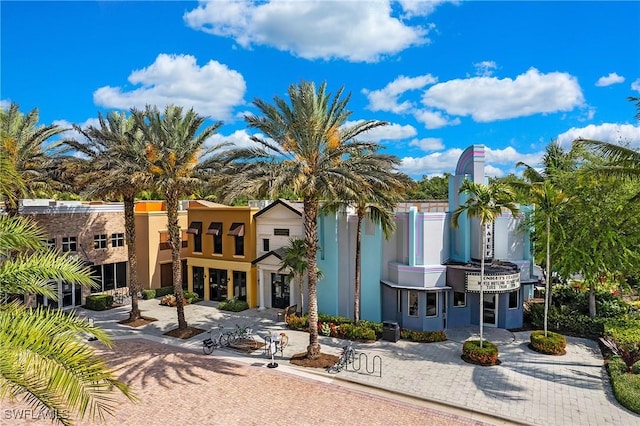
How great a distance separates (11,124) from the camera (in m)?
22.0

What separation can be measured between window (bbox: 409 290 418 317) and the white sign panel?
2631mm

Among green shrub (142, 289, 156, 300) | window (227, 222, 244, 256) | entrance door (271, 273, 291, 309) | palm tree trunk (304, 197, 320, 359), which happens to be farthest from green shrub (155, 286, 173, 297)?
palm tree trunk (304, 197, 320, 359)

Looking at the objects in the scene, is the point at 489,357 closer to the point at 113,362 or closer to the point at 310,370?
the point at 310,370

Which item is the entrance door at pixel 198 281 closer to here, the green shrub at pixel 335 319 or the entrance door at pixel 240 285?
the entrance door at pixel 240 285

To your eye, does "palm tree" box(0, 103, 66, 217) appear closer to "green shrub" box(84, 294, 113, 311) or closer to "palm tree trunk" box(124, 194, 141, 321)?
"palm tree trunk" box(124, 194, 141, 321)

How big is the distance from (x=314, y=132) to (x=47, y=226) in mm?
19327

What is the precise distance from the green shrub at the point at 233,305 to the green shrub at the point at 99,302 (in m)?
7.37

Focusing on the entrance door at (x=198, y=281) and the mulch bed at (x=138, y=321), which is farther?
the entrance door at (x=198, y=281)

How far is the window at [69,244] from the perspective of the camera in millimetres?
27641

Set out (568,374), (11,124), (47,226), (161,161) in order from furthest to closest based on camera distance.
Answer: (47,226), (11,124), (161,161), (568,374)

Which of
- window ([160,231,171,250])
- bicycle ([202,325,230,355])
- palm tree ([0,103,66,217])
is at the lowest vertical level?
bicycle ([202,325,230,355])

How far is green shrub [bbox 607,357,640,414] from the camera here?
45.2 feet

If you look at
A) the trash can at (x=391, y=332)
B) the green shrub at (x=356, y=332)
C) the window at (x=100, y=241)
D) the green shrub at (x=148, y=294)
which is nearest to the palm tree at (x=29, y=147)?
the window at (x=100, y=241)

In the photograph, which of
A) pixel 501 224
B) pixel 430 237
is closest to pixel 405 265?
pixel 430 237
